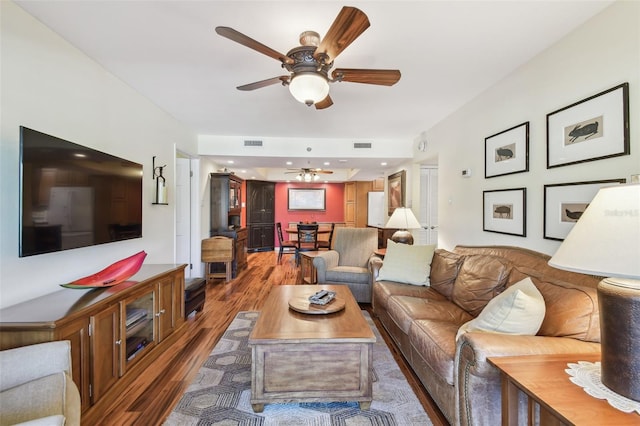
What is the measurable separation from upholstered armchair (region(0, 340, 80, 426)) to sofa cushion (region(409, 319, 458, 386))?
183 centimetres

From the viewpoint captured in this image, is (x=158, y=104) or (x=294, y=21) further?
(x=158, y=104)

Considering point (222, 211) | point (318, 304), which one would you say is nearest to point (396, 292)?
point (318, 304)

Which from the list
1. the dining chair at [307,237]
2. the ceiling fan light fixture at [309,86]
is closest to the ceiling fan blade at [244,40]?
the ceiling fan light fixture at [309,86]

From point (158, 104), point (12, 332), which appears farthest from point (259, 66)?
point (12, 332)

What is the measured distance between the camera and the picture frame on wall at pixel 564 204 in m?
1.82

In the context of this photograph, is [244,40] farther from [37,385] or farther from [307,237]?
[307,237]

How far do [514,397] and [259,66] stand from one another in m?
2.76

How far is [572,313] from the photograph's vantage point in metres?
1.53

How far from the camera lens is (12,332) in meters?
1.42

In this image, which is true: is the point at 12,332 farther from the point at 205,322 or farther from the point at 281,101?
the point at 281,101

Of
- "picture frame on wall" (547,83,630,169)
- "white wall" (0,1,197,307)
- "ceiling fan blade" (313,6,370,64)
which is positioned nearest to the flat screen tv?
"white wall" (0,1,197,307)

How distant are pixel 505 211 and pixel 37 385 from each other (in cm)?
333

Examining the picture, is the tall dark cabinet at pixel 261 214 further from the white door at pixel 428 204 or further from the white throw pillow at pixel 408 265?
→ the white throw pillow at pixel 408 265

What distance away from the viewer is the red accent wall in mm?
9328
